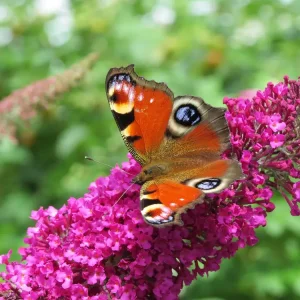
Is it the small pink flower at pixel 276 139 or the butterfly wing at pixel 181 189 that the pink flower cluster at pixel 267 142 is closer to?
the small pink flower at pixel 276 139

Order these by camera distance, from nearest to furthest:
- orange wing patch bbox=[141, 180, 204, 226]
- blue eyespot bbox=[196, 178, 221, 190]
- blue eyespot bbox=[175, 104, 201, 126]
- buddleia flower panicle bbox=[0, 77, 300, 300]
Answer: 1. orange wing patch bbox=[141, 180, 204, 226]
2. blue eyespot bbox=[196, 178, 221, 190]
3. buddleia flower panicle bbox=[0, 77, 300, 300]
4. blue eyespot bbox=[175, 104, 201, 126]

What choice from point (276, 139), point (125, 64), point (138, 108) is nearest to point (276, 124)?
point (276, 139)

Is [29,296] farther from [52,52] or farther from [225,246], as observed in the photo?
[52,52]

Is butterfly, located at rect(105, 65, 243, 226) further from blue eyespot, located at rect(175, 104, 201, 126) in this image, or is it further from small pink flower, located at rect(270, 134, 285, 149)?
small pink flower, located at rect(270, 134, 285, 149)

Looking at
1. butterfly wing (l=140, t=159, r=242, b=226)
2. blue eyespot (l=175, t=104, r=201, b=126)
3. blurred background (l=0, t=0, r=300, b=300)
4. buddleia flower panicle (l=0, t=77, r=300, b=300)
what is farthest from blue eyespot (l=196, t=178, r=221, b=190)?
blurred background (l=0, t=0, r=300, b=300)

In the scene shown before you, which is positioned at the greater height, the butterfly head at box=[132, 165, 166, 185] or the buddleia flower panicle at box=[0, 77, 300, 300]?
the butterfly head at box=[132, 165, 166, 185]

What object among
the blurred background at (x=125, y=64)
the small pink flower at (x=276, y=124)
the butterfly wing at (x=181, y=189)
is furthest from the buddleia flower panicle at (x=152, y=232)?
the blurred background at (x=125, y=64)
